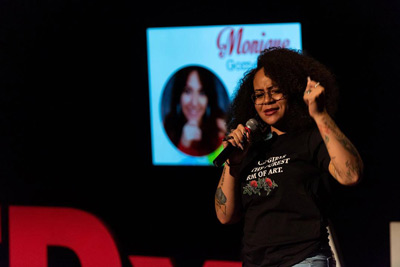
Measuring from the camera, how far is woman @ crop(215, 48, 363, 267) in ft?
5.08

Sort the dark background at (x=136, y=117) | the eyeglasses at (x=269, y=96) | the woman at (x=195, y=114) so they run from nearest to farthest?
the eyeglasses at (x=269, y=96), the dark background at (x=136, y=117), the woman at (x=195, y=114)

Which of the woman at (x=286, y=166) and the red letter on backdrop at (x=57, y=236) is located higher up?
the woman at (x=286, y=166)

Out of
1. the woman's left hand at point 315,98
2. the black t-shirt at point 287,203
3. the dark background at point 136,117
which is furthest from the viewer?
the dark background at point 136,117

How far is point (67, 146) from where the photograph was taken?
3619 millimetres

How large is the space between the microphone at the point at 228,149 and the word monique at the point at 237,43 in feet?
4.72

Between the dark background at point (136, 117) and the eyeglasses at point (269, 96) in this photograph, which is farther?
the dark background at point (136, 117)

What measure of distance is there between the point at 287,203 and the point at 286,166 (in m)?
0.12

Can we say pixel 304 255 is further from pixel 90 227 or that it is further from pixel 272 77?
pixel 90 227

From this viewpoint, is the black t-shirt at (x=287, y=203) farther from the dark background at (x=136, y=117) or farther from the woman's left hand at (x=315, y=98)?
the dark background at (x=136, y=117)

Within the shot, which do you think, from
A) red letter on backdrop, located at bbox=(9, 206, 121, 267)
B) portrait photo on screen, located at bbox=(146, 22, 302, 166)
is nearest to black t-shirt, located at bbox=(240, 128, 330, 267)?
portrait photo on screen, located at bbox=(146, 22, 302, 166)

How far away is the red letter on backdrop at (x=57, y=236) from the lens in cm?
359

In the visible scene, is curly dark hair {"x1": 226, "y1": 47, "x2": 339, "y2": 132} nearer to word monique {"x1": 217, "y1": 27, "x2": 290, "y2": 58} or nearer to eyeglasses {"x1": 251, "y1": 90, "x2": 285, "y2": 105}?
eyeglasses {"x1": 251, "y1": 90, "x2": 285, "y2": 105}

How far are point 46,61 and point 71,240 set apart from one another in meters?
1.24

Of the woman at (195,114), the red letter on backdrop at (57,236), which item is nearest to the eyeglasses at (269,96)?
the woman at (195,114)
